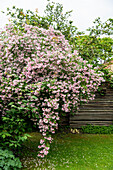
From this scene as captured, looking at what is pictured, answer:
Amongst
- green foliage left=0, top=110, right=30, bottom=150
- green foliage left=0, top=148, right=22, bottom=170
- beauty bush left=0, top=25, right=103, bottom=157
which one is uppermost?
beauty bush left=0, top=25, right=103, bottom=157

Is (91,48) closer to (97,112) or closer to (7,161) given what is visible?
(97,112)

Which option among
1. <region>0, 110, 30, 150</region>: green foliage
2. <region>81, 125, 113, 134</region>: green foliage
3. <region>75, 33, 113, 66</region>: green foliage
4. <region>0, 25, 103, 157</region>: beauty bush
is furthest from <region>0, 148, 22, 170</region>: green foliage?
<region>75, 33, 113, 66</region>: green foliage

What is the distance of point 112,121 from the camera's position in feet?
37.2

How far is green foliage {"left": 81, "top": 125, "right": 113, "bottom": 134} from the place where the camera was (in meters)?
10.8

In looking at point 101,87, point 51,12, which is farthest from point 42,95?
point 51,12

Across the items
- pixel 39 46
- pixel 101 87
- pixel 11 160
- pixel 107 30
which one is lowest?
pixel 11 160

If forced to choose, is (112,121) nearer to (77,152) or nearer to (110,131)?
(110,131)

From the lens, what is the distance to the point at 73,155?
6895mm

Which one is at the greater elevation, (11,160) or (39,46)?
(39,46)

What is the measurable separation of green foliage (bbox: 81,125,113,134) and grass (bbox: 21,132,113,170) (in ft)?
3.42

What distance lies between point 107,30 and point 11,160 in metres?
10.2

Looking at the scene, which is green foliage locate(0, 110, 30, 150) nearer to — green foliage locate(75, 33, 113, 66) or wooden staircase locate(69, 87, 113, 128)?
wooden staircase locate(69, 87, 113, 128)

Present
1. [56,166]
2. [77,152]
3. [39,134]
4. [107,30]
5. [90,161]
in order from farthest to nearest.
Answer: [107,30]
[39,134]
[77,152]
[90,161]
[56,166]

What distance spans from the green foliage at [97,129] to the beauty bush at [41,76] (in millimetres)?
4211
